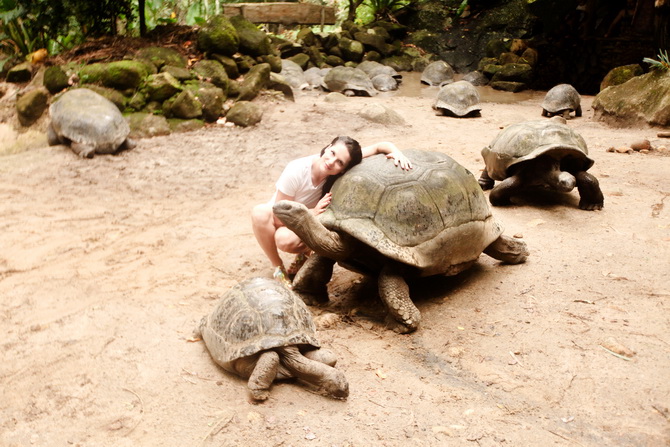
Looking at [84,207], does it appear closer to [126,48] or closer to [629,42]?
[126,48]

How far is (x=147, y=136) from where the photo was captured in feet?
26.2

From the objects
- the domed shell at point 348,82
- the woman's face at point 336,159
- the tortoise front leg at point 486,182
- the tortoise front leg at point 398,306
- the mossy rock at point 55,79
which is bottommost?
the domed shell at point 348,82

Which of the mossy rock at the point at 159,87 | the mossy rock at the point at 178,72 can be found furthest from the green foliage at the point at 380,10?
the mossy rock at the point at 159,87

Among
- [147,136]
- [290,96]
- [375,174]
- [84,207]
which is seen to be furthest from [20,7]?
[375,174]

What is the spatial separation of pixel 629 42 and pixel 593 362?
1073 centimetres

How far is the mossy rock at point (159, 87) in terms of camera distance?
8.39 meters

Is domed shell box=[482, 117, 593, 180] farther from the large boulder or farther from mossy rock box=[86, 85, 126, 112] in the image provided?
mossy rock box=[86, 85, 126, 112]

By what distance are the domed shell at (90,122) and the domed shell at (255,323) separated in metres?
5.02

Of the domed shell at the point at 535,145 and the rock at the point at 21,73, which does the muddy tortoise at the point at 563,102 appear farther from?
the rock at the point at 21,73

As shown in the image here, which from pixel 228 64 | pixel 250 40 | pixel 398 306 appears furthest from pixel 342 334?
pixel 250 40

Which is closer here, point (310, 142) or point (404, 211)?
point (404, 211)

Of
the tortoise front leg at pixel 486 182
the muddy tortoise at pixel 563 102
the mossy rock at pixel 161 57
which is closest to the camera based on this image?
A: the tortoise front leg at pixel 486 182

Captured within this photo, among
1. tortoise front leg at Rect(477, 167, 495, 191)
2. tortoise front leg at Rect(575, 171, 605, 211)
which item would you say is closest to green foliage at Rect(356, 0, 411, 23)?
tortoise front leg at Rect(477, 167, 495, 191)

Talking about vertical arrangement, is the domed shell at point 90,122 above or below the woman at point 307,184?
below
